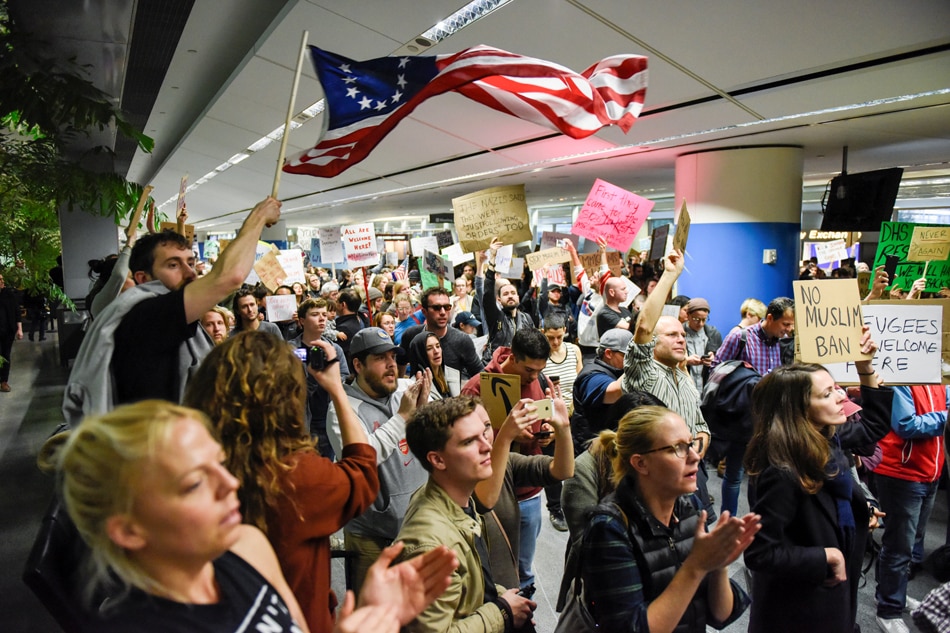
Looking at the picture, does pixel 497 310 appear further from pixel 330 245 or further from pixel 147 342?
pixel 330 245

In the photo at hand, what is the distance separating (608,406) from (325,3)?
15.0 ft

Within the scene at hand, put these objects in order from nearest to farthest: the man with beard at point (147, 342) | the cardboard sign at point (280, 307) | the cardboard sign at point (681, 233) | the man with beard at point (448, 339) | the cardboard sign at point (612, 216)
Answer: the man with beard at point (147, 342) → the cardboard sign at point (681, 233) → the man with beard at point (448, 339) → the cardboard sign at point (612, 216) → the cardboard sign at point (280, 307)

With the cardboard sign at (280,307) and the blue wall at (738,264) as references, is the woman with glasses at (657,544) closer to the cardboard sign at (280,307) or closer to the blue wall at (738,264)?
the cardboard sign at (280,307)

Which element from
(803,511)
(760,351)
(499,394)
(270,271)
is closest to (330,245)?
(270,271)

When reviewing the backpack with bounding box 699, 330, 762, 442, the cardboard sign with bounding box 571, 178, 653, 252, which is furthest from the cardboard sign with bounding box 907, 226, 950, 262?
the backpack with bounding box 699, 330, 762, 442

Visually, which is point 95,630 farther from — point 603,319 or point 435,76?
point 603,319

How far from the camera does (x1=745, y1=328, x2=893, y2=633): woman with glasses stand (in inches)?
86.0

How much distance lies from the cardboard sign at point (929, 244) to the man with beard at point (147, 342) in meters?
6.39

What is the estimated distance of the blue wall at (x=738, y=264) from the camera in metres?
9.11

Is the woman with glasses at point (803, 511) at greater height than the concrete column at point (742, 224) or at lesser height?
lesser

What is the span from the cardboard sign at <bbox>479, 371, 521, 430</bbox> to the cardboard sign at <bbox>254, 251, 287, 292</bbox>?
17.7ft

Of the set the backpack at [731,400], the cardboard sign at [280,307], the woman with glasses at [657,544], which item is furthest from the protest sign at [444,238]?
the woman with glasses at [657,544]

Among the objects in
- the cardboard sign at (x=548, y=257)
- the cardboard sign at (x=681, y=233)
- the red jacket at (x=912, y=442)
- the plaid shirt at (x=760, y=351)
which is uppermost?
the cardboard sign at (x=681, y=233)

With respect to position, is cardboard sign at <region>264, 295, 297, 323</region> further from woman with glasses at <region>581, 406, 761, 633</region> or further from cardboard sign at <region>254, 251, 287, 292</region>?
woman with glasses at <region>581, 406, 761, 633</region>
